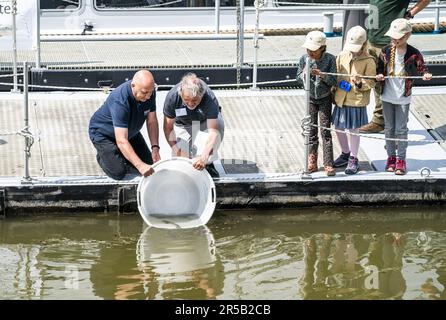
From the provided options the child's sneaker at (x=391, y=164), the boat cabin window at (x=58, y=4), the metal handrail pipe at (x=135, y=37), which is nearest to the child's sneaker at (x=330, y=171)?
the child's sneaker at (x=391, y=164)

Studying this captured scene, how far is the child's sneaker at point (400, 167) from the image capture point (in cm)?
1117

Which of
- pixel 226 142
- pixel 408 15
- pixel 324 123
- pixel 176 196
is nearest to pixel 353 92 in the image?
pixel 324 123

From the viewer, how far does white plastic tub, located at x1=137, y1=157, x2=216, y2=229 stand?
10.4 metres

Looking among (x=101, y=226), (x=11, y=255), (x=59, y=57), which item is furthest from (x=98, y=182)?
(x=59, y=57)

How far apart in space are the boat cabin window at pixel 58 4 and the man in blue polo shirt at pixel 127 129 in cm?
495

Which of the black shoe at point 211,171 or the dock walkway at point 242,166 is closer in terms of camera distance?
the dock walkway at point 242,166

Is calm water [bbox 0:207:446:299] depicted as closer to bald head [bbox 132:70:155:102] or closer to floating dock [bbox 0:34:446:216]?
floating dock [bbox 0:34:446:216]

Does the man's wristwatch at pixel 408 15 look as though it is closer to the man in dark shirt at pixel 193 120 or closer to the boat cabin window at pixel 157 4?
the man in dark shirt at pixel 193 120

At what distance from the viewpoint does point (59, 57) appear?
14.3 meters

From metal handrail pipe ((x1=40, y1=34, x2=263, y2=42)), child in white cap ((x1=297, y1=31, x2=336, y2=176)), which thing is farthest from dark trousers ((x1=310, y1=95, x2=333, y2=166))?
metal handrail pipe ((x1=40, y1=34, x2=263, y2=42))

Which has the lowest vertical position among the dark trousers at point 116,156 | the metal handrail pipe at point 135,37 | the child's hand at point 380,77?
the dark trousers at point 116,156

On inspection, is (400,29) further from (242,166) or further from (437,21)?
(437,21)

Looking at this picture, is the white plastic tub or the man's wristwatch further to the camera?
the man's wristwatch

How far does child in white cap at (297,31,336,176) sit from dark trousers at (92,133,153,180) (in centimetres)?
163
